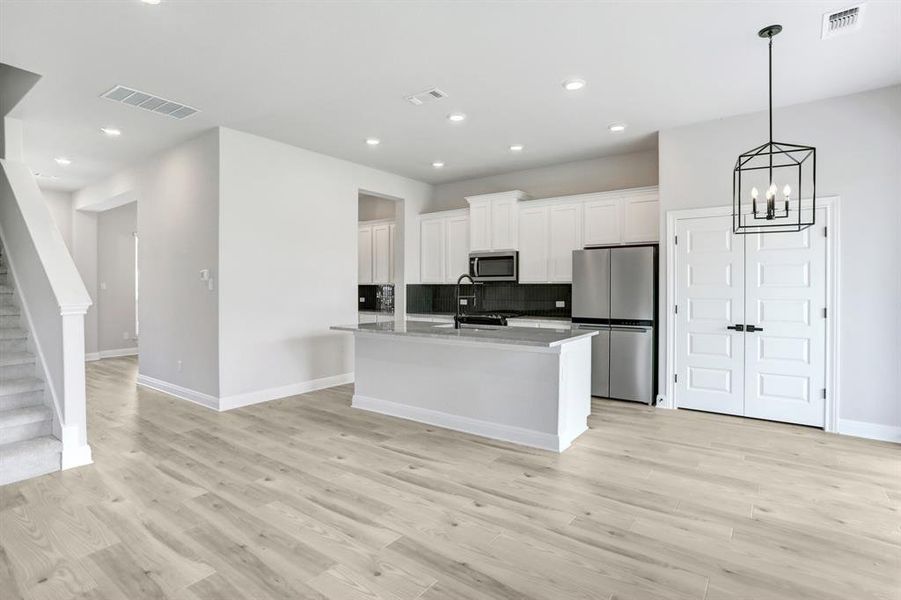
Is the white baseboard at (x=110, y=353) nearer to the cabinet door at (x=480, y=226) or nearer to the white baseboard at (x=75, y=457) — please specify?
the white baseboard at (x=75, y=457)

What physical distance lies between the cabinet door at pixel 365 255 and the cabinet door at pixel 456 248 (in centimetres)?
145

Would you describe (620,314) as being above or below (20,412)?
above

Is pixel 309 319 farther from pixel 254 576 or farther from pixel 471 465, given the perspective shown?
pixel 254 576

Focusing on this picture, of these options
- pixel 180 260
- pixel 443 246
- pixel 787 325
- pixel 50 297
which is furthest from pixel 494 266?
pixel 50 297

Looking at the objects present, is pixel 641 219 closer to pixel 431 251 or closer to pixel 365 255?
pixel 431 251

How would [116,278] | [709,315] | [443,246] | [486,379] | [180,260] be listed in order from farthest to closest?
[116,278] → [443,246] → [180,260] → [709,315] → [486,379]

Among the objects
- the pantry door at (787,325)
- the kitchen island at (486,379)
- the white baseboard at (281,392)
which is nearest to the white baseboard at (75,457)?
the white baseboard at (281,392)

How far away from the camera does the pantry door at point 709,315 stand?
15.3 feet

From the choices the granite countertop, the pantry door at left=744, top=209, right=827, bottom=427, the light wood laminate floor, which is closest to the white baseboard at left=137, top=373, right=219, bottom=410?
the light wood laminate floor

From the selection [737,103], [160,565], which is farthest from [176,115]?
[737,103]

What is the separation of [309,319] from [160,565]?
377 cm

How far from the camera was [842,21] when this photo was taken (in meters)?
2.96

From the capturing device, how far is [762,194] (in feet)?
14.8

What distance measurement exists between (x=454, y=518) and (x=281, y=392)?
3.47 meters
